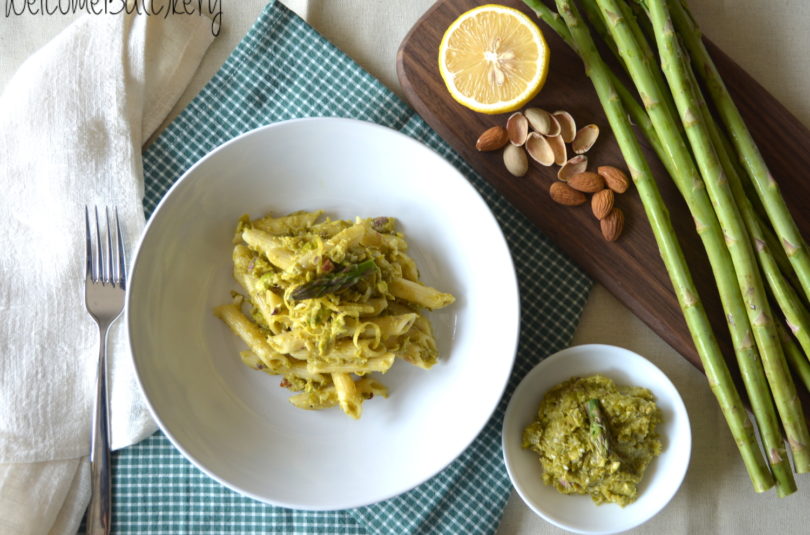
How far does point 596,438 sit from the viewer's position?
221 cm

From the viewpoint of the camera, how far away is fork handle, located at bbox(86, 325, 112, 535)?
92.5 inches

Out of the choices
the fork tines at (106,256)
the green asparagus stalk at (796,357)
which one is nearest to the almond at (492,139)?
the green asparagus stalk at (796,357)

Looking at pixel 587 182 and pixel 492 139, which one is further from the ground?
pixel 492 139

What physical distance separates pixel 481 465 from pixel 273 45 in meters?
1.71

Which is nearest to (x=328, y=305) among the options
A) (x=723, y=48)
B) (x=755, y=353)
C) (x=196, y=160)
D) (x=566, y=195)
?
(x=196, y=160)

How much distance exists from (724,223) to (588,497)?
3.41ft

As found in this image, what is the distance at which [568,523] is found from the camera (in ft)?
7.54

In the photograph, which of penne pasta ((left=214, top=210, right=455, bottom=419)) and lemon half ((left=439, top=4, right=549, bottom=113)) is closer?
penne pasta ((left=214, top=210, right=455, bottom=419))

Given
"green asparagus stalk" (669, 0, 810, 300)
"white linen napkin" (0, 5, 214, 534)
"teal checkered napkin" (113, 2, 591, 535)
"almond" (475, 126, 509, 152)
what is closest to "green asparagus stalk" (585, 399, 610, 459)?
"teal checkered napkin" (113, 2, 591, 535)

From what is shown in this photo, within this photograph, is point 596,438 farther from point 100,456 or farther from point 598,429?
point 100,456

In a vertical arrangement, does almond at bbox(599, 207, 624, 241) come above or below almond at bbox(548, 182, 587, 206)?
below

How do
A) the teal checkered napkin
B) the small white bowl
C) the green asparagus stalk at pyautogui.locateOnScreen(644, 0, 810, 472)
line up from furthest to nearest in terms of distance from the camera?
the teal checkered napkin, the small white bowl, the green asparagus stalk at pyautogui.locateOnScreen(644, 0, 810, 472)

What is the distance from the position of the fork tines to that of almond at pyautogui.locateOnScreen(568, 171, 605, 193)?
63.4 inches

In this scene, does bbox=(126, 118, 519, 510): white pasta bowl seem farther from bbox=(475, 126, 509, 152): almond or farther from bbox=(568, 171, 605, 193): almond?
bbox=(568, 171, 605, 193): almond
